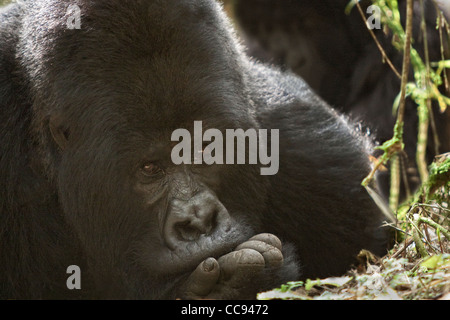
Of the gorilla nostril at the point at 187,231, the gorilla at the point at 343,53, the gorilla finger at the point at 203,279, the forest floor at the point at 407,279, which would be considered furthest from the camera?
the gorilla at the point at 343,53

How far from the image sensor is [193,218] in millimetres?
2926

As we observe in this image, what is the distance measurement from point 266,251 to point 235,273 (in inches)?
6.9

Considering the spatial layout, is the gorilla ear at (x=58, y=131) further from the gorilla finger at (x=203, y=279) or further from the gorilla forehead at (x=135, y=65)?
the gorilla finger at (x=203, y=279)

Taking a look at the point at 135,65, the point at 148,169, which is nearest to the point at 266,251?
the point at 148,169

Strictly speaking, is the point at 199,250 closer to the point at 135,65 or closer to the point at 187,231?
the point at 187,231

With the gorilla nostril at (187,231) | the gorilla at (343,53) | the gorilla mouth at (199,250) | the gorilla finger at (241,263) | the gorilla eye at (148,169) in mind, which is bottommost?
the gorilla finger at (241,263)

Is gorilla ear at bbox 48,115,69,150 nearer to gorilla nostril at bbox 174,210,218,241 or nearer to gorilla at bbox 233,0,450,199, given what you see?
gorilla nostril at bbox 174,210,218,241

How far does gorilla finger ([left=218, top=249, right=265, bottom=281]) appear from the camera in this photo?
284cm

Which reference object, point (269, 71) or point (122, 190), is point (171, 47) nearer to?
point (122, 190)

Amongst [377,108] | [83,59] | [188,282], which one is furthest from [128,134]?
[377,108]

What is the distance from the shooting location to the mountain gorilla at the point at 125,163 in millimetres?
2969

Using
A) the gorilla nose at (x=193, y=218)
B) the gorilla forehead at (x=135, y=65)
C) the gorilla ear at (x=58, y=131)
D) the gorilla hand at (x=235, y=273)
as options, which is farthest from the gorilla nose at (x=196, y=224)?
the gorilla ear at (x=58, y=131)

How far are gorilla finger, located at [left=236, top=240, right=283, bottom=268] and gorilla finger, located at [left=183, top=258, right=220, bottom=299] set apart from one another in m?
0.16

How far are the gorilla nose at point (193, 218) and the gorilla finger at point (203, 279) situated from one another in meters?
0.15
